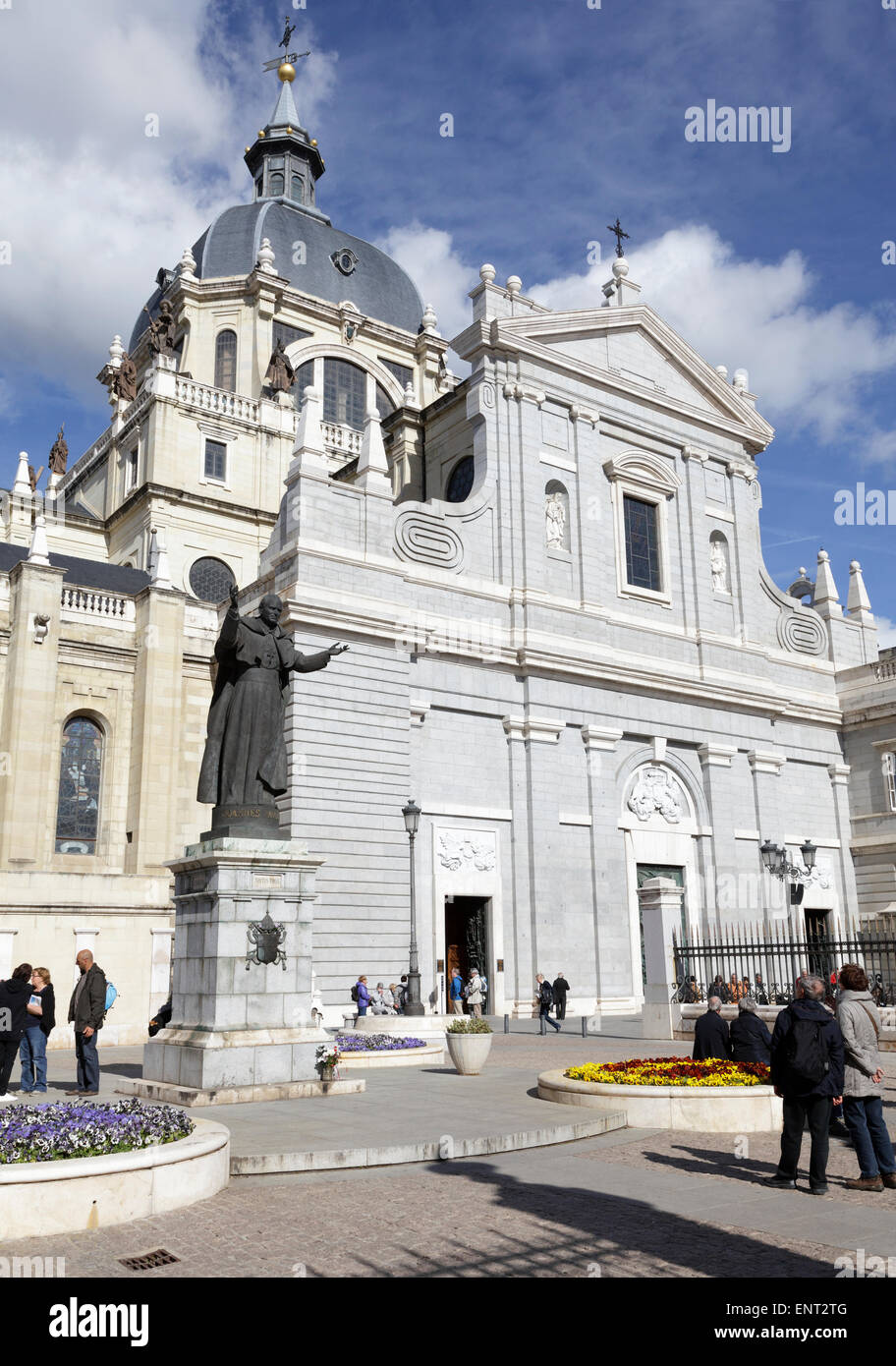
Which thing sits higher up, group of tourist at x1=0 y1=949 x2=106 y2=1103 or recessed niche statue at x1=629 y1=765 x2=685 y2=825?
recessed niche statue at x1=629 y1=765 x2=685 y2=825

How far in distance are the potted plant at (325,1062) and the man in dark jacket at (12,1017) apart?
11.2ft

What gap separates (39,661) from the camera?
105ft

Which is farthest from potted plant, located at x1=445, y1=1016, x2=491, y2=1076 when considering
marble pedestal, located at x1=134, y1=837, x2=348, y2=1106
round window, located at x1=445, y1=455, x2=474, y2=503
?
round window, located at x1=445, y1=455, x2=474, y2=503

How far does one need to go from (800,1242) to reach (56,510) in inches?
1784

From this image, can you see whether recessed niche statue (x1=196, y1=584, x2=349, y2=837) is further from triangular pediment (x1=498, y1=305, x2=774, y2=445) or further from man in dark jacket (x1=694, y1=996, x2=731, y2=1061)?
triangular pediment (x1=498, y1=305, x2=774, y2=445)

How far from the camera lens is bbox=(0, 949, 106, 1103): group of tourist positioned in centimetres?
1279

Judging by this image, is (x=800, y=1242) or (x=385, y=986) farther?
(x=385, y=986)

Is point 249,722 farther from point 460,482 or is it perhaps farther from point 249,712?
point 460,482

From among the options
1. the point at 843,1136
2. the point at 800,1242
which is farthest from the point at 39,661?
the point at 800,1242

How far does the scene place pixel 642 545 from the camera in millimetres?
Result: 35906

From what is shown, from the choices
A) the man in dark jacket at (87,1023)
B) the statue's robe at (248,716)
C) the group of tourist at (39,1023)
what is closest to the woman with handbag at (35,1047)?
the group of tourist at (39,1023)

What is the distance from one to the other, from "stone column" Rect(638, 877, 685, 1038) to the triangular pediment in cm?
1792

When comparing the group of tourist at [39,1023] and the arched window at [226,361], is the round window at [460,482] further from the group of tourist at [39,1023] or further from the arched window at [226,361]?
the group of tourist at [39,1023]
